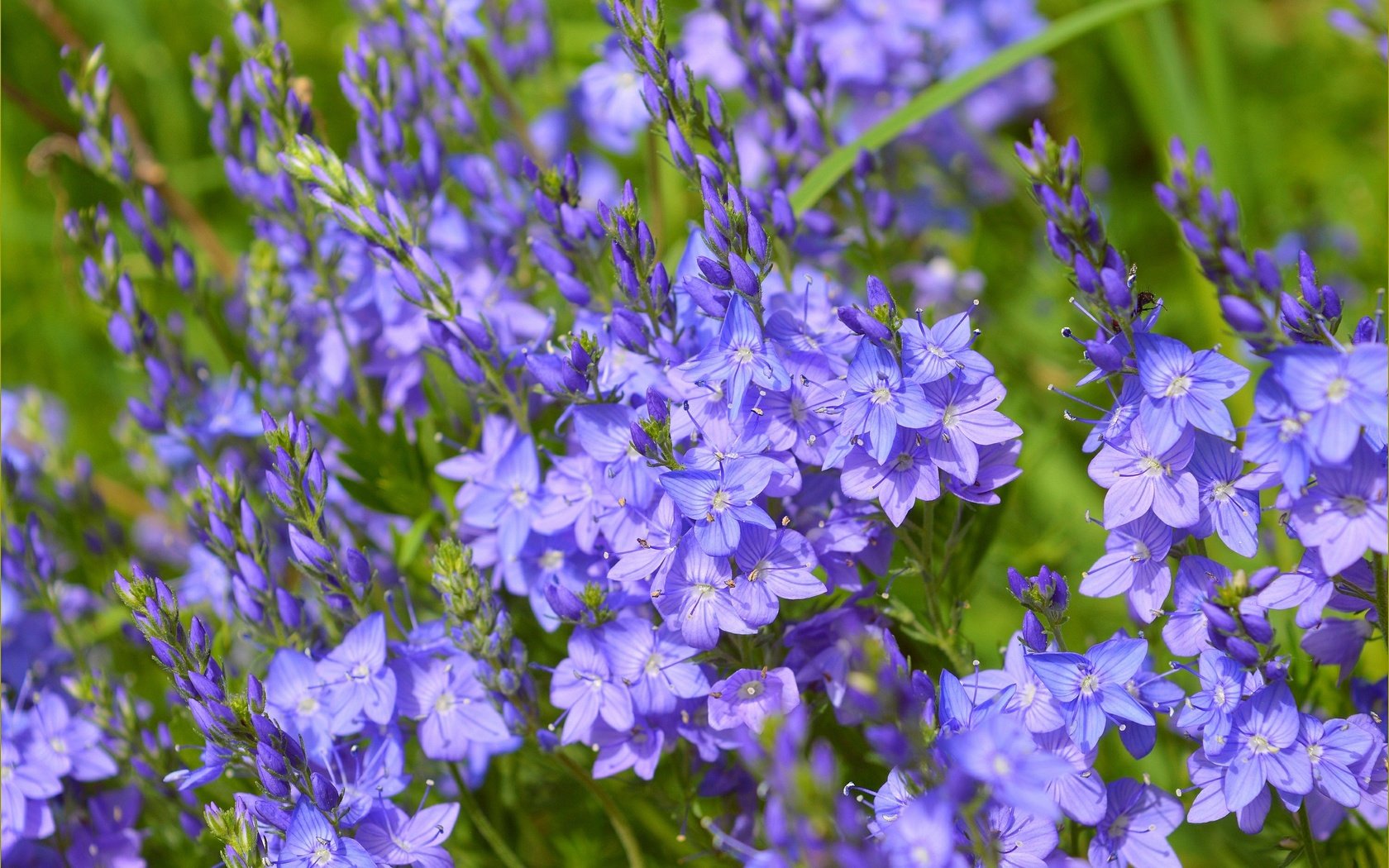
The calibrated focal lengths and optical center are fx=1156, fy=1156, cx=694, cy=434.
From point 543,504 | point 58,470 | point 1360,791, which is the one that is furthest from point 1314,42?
point 58,470

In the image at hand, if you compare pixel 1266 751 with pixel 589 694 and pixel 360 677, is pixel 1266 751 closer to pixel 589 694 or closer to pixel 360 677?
pixel 589 694

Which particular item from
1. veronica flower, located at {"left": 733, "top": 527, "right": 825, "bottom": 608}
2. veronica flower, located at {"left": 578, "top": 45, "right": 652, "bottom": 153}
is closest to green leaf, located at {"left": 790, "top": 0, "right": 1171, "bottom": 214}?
veronica flower, located at {"left": 578, "top": 45, "right": 652, "bottom": 153}

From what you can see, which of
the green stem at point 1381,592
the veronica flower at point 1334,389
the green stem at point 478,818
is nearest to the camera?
the veronica flower at point 1334,389

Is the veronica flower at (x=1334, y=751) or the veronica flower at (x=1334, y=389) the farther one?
the veronica flower at (x=1334, y=751)

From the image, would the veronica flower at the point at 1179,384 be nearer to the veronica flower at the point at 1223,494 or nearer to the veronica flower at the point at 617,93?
the veronica flower at the point at 1223,494

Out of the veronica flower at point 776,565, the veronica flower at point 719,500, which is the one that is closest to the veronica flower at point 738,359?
the veronica flower at point 719,500

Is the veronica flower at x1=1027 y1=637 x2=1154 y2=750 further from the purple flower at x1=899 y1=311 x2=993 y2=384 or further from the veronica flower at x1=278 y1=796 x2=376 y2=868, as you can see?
the veronica flower at x1=278 y1=796 x2=376 y2=868

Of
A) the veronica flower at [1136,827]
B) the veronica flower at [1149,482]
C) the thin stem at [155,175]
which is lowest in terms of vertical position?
the veronica flower at [1136,827]
